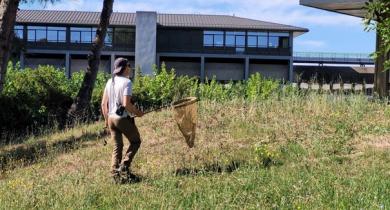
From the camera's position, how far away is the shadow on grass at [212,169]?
27.9 feet

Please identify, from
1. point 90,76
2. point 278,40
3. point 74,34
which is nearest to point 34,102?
point 90,76

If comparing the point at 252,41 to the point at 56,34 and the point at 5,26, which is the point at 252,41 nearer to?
the point at 56,34

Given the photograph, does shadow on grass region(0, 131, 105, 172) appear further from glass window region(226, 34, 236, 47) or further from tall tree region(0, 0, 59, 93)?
glass window region(226, 34, 236, 47)

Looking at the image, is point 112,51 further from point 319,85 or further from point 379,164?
point 379,164

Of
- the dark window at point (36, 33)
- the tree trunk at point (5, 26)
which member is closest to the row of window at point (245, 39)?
the dark window at point (36, 33)

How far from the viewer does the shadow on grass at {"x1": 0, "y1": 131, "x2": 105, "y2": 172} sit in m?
11.2

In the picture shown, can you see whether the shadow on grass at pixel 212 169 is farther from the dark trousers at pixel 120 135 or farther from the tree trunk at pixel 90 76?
the tree trunk at pixel 90 76

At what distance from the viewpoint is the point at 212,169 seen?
8.69 m

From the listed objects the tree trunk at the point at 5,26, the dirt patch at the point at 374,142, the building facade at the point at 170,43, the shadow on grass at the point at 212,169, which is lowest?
the shadow on grass at the point at 212,169

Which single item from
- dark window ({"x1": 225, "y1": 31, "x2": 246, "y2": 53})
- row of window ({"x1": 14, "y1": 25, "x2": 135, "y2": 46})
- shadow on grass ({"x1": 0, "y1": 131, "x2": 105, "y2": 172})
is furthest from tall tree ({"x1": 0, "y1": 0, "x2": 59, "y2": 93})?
dark window ({"x1": 225, "y1": 31, "x2": 246, "y2": 53})

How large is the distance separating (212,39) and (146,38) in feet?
24.1

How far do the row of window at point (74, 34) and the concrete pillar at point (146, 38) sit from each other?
1548 millimetres

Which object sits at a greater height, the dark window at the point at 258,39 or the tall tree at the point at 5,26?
the dark window at the point at 258,39

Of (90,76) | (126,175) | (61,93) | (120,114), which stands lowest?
(126,175)
